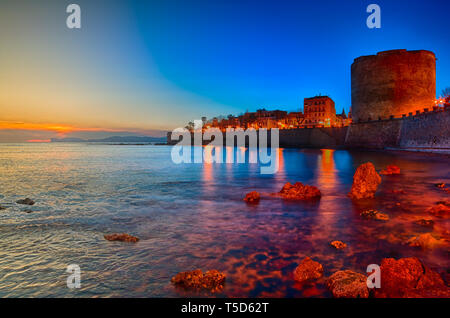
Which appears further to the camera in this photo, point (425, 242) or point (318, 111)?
point (318, 111)

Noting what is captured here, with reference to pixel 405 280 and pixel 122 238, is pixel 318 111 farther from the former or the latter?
pixel 405 280

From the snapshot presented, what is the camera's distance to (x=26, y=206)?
31.5ft

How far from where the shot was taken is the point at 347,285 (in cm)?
338

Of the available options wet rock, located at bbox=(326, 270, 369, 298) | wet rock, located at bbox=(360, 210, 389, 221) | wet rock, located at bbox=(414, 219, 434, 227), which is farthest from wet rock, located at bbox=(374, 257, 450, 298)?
wet rock, located at bbox=(360, 210, 389, 221)

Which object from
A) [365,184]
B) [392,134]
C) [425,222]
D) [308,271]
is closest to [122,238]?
[308,271]

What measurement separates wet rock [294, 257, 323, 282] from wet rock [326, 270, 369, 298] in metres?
0.22

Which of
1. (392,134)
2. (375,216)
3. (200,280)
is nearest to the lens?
(200,280)

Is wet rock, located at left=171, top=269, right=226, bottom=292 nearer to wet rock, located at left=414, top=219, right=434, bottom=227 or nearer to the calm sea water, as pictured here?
the calm sea water

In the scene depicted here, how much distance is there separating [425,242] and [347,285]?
93.9 inches

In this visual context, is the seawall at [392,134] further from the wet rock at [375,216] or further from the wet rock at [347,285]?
the wet rock at [347,285]

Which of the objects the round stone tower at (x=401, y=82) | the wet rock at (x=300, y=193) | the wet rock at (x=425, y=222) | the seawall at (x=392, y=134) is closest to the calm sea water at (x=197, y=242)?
the wet rock at (x=425, y=222)

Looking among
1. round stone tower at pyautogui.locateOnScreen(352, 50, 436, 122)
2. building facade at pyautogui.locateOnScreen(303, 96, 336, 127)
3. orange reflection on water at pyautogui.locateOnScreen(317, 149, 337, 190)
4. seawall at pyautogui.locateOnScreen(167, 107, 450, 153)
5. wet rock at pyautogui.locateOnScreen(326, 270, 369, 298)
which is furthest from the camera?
building facade at pyautogui.locateOnScreen(303, 96, 336, 127)

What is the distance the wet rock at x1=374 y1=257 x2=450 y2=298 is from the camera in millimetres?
3277

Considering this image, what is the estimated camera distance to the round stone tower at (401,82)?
40.9 metres
